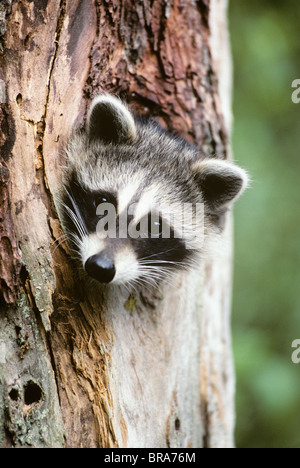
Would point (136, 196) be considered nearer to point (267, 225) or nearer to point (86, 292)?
point (86, 292)

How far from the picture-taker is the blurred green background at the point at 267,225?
4391 millimetres

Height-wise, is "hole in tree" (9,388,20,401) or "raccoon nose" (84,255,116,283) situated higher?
"raccoon nose" (84,255,116,283)

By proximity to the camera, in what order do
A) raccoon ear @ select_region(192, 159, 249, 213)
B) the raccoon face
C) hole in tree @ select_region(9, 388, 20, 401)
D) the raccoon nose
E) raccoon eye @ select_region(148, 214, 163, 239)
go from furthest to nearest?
raccoon ear @ select_region(192, 159, 249, 213) < raccoon eye @ select_region(148, 214, 163, 239) < the raccoon face < the raccoon nose < hole in tree @ select_region(9, 388, 20, 401)

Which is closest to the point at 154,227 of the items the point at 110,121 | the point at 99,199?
the point at 99,199

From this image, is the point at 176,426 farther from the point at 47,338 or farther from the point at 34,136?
the point at 34,136

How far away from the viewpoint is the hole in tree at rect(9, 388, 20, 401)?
205cm

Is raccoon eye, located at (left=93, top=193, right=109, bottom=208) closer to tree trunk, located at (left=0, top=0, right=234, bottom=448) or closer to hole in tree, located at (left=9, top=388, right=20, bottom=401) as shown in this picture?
tree trunk, located at (left=0, top=0, right=234, bottom=448)

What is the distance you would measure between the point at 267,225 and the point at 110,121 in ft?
10.2

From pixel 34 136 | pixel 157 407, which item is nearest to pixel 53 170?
pixel 34 136

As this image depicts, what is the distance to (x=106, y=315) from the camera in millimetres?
2477

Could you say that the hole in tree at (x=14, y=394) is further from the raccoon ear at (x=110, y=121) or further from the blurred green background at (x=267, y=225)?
the blurred green background at (x=267, y=225)

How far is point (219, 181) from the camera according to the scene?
2742mm

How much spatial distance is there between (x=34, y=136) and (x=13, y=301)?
750mm

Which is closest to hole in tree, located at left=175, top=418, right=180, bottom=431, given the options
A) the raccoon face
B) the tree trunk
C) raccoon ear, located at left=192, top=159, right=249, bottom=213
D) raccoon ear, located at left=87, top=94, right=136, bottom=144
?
the tree trunk
